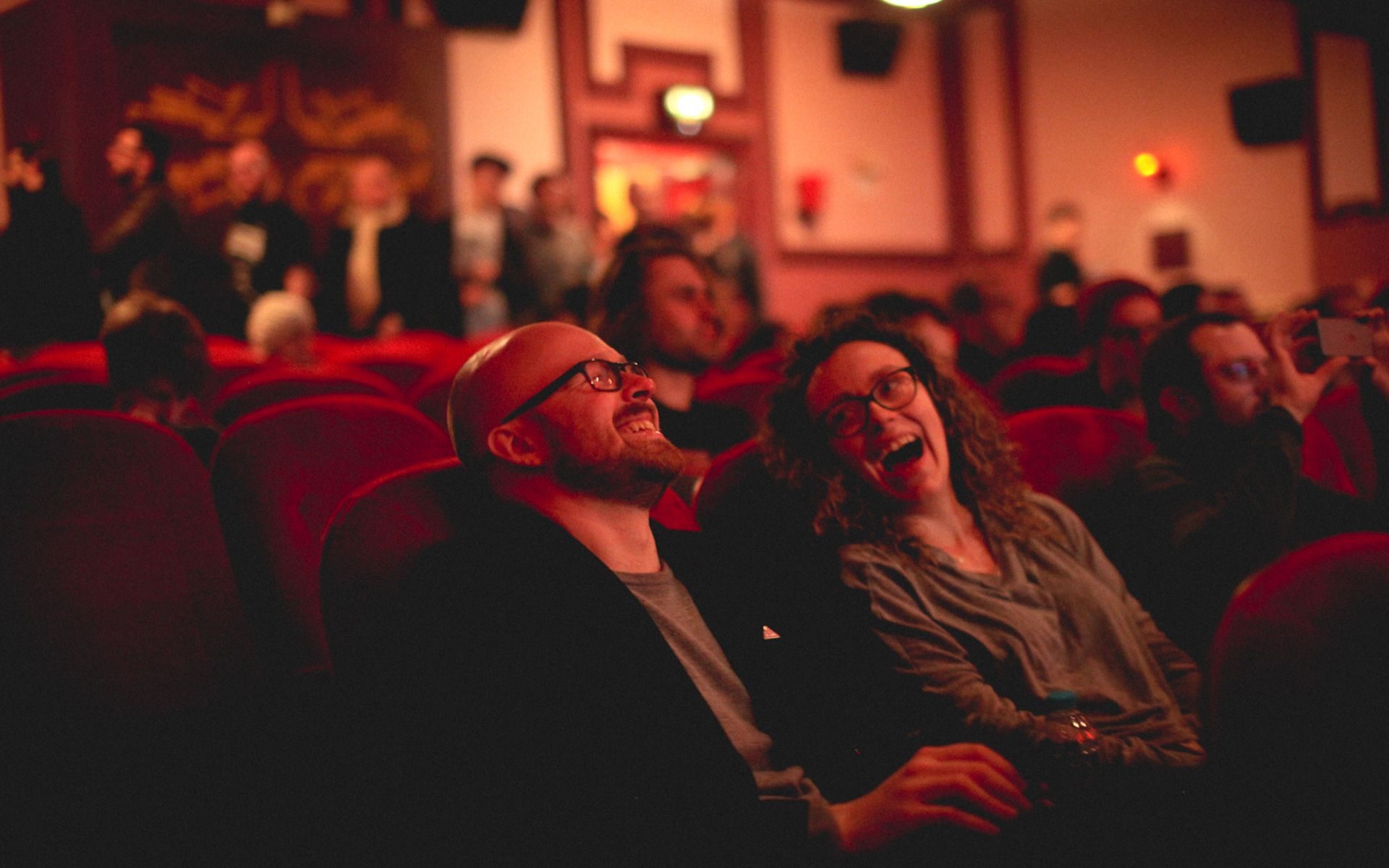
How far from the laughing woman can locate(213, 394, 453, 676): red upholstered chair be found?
0.63 meters

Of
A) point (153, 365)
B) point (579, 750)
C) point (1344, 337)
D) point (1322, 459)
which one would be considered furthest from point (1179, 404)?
point (153, 365)

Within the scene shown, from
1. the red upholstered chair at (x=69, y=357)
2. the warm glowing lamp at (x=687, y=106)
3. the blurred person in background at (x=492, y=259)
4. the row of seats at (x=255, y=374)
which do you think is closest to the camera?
the row of seats at (x=255, y=374)

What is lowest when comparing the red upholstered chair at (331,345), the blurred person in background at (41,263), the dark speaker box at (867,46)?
the red upholstered chair at (331,345)

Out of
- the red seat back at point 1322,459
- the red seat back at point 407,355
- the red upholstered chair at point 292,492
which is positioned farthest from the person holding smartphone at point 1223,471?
the red seat back at point 407,355

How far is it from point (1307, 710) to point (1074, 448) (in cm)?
107

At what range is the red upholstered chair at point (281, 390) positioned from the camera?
90.0 inches

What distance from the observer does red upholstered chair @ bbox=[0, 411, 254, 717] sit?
1.51 metres

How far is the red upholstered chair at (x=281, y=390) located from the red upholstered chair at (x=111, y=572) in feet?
1.94

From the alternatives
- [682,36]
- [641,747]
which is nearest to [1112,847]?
[641,747]

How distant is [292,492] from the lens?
1743 mm

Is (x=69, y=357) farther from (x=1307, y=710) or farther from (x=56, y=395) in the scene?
(x=1307, y=710)

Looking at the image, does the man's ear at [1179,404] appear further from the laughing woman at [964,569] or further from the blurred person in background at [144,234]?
the blurred person in background at [144,234]

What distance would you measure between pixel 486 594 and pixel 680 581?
0.29 meters

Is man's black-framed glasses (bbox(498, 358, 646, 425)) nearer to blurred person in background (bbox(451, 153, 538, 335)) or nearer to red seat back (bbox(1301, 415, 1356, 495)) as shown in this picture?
red seat back (bbox(1301, 415, 1356, 495))
